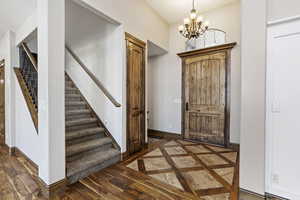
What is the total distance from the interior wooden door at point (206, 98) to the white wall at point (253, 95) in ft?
6.50

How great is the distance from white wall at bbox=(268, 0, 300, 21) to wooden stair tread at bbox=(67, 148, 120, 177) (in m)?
2.94

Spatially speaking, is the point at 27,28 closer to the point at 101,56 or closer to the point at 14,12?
the point at 14,12

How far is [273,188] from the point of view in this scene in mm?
1652

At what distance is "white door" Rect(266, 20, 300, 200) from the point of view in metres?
1.54

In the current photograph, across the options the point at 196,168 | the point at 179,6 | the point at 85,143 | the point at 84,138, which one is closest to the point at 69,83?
the point at 84,138

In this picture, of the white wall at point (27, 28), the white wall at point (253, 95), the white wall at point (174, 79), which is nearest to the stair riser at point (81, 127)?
the white wall at point (27, 28)

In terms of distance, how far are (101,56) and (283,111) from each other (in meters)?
3.12

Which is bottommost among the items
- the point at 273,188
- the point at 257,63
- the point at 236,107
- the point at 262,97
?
the point at 273,188

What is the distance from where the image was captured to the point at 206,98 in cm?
382

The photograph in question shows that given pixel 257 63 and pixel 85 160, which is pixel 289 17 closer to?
pixel 257 63

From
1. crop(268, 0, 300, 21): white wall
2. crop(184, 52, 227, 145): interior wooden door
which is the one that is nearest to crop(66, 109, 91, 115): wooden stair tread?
crop(184, 52, 227, 145): interior wooden door

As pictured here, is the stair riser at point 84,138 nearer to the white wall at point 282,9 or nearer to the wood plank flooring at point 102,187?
the wood plank flooring at point 102,187

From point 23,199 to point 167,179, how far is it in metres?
1.79

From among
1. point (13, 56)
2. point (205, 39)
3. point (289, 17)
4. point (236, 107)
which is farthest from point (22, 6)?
point (236, 107)
